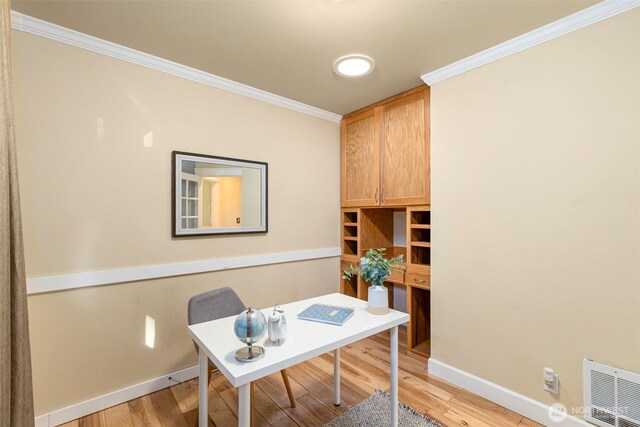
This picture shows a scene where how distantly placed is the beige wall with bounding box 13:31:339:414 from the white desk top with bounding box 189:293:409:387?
34.7 inches

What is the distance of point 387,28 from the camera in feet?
5.73

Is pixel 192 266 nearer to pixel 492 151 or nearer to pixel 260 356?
pixel 260 356

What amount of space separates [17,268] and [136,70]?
4.95ft

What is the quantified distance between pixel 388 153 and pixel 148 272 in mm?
2277

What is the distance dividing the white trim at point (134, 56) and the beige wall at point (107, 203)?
0.05 meters

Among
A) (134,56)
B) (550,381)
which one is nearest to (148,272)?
(134,56)

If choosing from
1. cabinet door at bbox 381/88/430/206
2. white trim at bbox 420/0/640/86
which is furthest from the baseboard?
white trim at bbox 420/0/640/86

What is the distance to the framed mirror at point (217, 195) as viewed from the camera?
7.18 ft

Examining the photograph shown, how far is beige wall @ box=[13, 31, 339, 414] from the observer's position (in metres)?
1.71

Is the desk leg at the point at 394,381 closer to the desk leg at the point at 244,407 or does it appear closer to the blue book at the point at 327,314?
Answer: the blue book at the point at 327,314

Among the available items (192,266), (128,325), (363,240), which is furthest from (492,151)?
(128,325)

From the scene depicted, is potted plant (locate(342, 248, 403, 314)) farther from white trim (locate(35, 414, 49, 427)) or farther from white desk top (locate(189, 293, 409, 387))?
white trim (locate(35, 414, 49, 427))

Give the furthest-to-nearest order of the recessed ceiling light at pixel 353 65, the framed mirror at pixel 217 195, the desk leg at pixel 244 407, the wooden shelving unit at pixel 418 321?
the wooden shelving unit at pixel 418 321
the framed mirror at pixel 217 195
the recessed ceiling light at pixel 353 65
the desk leg at pixel 244 407

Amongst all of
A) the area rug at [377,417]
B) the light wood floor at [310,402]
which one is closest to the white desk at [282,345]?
the area rug at [377,417]
